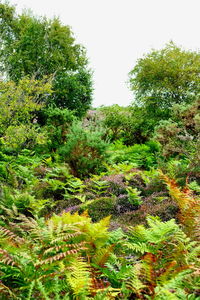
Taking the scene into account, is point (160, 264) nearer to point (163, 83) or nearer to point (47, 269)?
point (47, 269)

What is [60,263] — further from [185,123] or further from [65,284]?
[185,123]

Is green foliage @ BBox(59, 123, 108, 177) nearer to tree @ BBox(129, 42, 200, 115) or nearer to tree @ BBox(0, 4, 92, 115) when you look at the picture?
tree @ BBox(129, 42, 200, 115)

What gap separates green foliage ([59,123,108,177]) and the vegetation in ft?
0.10

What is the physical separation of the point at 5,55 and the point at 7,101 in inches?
617

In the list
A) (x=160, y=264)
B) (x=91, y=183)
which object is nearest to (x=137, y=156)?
(x=91, y=183)

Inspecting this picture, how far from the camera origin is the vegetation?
8.49 ft

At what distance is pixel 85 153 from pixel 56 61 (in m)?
11.0

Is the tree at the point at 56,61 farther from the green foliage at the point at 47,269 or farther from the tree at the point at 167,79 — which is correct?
the green foliage at the point at 47,269

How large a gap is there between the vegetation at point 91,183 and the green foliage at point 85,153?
30 mm

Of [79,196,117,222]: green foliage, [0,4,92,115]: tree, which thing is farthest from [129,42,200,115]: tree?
[79,196,117,222]: green foliage

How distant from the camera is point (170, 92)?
16.3 meters

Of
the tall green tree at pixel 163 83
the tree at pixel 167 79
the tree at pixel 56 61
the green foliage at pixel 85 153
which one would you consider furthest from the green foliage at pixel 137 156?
the tree at pixel 56 61

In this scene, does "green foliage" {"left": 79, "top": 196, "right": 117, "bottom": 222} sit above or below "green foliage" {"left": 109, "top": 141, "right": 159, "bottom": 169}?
below

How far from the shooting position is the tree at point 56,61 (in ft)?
56.4
